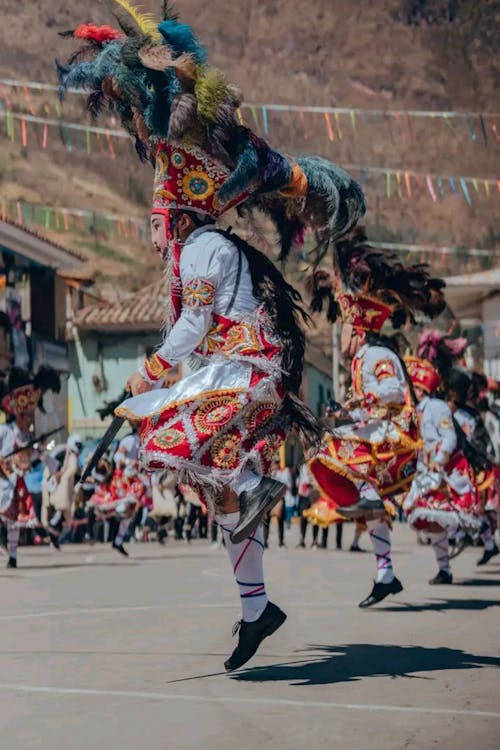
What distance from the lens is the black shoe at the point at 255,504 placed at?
6.43 meters

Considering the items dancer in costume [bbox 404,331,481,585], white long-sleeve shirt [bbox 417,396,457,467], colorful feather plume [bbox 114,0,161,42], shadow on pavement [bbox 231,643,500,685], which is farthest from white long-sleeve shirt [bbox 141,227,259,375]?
white long-sleeve shirt [bbox 417,396,457,467]

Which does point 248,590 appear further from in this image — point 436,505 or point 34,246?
point 34,246

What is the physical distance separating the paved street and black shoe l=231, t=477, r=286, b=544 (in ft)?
2.05

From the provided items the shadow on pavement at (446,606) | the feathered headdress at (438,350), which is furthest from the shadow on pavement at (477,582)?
the feathered headdress at (438,350)

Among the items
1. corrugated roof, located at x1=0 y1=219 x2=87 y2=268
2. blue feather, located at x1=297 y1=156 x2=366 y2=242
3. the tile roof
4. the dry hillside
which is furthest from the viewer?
the dry hillside

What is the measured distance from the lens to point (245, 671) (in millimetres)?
6438

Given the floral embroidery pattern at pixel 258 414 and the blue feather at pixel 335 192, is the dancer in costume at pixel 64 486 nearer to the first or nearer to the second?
the blue feather at pixel 335 192

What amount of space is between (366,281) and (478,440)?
24.1ft

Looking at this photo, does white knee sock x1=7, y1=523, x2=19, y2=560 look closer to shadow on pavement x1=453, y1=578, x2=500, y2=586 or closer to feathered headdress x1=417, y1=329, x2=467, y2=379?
feathered headdress x1=417, y1=329, x2=467, y2=379

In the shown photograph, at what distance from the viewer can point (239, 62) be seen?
169 m

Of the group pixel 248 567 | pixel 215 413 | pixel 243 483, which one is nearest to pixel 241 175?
pixel 215 413

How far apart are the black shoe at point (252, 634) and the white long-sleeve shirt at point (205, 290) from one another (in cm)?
124

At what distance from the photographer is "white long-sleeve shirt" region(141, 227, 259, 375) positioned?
263 inches

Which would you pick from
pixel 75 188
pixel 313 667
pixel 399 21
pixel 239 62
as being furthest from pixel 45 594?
pixel 399 21
